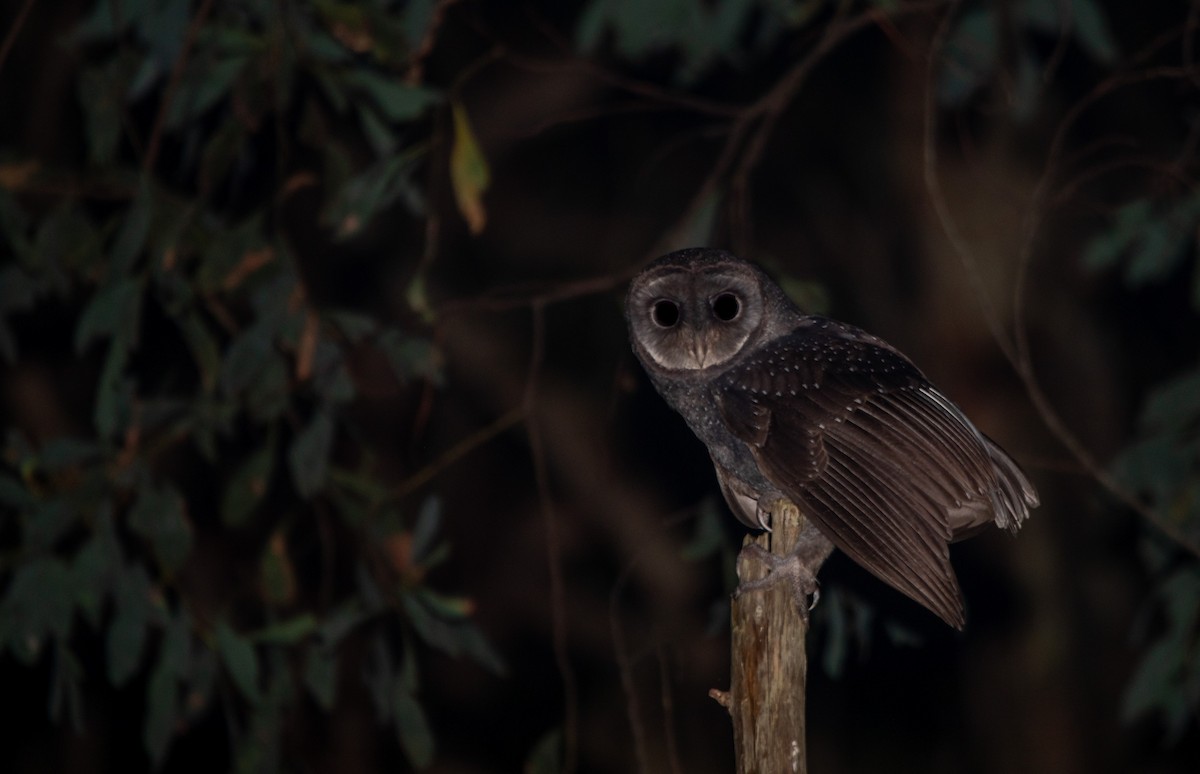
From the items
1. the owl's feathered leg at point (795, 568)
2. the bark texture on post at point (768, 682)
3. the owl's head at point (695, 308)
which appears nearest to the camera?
the bark texture on post at point (768, 682)

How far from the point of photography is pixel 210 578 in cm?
517

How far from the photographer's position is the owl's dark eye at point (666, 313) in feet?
8.47

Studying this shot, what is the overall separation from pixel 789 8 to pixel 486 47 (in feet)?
8.06

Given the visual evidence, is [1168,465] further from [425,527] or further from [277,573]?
[277,573]

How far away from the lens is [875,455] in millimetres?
2365

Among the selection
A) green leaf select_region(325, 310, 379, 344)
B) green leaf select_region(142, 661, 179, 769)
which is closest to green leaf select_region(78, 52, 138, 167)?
green leaf select_region(325, 310, 379, 344)

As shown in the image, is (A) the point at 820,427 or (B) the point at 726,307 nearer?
(A) the point at 820,427

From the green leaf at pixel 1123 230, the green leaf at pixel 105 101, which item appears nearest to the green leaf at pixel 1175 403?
the green leaf at pixel 1123 230

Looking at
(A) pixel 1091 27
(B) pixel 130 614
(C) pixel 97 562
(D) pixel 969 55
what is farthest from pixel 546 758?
(A) pixel 1091 27

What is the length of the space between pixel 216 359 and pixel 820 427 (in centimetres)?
141

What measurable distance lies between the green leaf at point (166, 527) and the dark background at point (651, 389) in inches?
36.2

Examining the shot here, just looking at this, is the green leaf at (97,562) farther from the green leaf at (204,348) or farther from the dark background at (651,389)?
the dark background at (651,389)

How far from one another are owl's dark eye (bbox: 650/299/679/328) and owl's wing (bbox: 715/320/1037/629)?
16 centimetres

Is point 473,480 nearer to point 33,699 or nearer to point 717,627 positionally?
point 33,699
